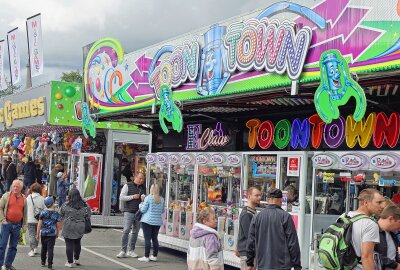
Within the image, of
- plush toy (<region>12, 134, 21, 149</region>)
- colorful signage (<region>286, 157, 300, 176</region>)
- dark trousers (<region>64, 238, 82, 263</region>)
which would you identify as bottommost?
dark trousers (<region>64, 238, 82, 263</region>)

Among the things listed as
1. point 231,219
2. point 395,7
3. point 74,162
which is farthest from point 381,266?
point 74,162

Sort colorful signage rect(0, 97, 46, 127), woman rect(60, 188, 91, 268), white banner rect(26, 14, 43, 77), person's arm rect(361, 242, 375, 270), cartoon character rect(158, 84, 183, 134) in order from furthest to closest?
1. white banner rect(26, 14, 43, 77)
2. colorful signage rect(0, 97, 46, 127)
3. cartoon character rect(158, 84, 183, 134)
4. woman rect(60, 188, 91, 268)
5. person's arm rect(361, 242, 375, 270)

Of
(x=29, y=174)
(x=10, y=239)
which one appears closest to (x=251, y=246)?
(x=10, y=239)

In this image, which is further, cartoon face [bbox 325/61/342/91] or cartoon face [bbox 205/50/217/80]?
cartoon face [bbox 205/50/217/80]

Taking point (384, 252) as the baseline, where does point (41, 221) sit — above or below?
below

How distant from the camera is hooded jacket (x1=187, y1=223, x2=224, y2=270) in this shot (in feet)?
20.8

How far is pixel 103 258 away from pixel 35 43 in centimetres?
1456

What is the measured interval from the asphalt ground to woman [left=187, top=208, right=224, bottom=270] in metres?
4.83

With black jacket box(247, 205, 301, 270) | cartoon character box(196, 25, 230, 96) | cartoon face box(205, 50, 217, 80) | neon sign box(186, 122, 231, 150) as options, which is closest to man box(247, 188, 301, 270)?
black jacket box(247, 205, 301, 270)

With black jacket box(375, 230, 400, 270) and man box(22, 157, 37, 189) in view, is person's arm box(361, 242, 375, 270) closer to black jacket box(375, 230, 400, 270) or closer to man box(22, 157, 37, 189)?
black jacket box(375, 230, 400, 270)

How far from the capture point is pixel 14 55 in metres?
27.3

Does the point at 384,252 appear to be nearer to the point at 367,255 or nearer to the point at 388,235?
the point at 388,235

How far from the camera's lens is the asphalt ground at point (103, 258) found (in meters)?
10.9

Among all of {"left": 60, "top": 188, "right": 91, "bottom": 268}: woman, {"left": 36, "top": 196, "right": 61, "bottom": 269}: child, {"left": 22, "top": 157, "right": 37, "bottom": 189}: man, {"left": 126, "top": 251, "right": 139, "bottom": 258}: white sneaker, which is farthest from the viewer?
{"left": 22, "top": 157, "right": 37, "bottom": 189}: man
